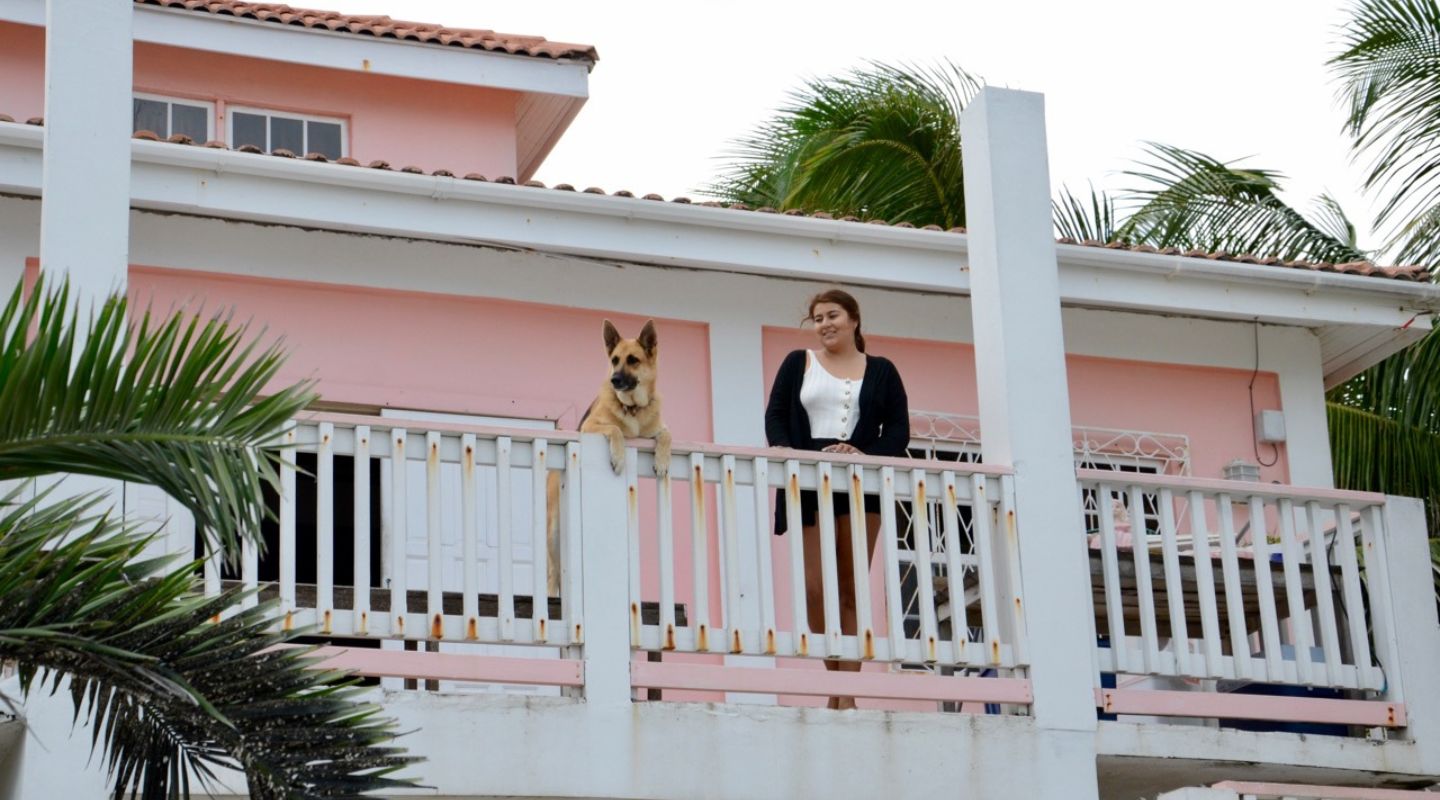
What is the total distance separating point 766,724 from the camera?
26.9 ft

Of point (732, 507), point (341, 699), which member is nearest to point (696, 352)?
point (732, 507)

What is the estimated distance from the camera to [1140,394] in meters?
12.0

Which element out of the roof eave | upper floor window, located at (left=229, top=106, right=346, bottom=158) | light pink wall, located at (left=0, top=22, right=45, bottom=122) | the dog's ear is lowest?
the dog's ear

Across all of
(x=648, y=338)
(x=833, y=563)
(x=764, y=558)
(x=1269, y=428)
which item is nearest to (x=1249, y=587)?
(x=833, y=563)

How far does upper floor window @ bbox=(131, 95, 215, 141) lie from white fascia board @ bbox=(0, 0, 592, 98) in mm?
421

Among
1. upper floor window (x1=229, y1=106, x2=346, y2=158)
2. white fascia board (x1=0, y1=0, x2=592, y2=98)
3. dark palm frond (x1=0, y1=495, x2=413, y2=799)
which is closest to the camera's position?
dark palm frond (x1=0, y1=495, x2=413, y2=799)

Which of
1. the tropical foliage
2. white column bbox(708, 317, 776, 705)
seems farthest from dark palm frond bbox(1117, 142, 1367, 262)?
white column bbox(708, 317, 776, 705)

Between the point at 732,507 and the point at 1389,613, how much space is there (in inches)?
120

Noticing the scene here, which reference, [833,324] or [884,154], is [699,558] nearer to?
[833,324]

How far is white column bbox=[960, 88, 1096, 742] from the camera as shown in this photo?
341 inches

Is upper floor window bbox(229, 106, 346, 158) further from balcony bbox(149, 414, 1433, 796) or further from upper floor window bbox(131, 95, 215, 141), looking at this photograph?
balcony bbox(149, 414, 1433, 796)

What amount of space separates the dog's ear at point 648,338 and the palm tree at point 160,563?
3.44 meters

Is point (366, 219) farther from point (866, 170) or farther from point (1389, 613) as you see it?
point (866, 170)

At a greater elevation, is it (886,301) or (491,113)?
(491,113)
